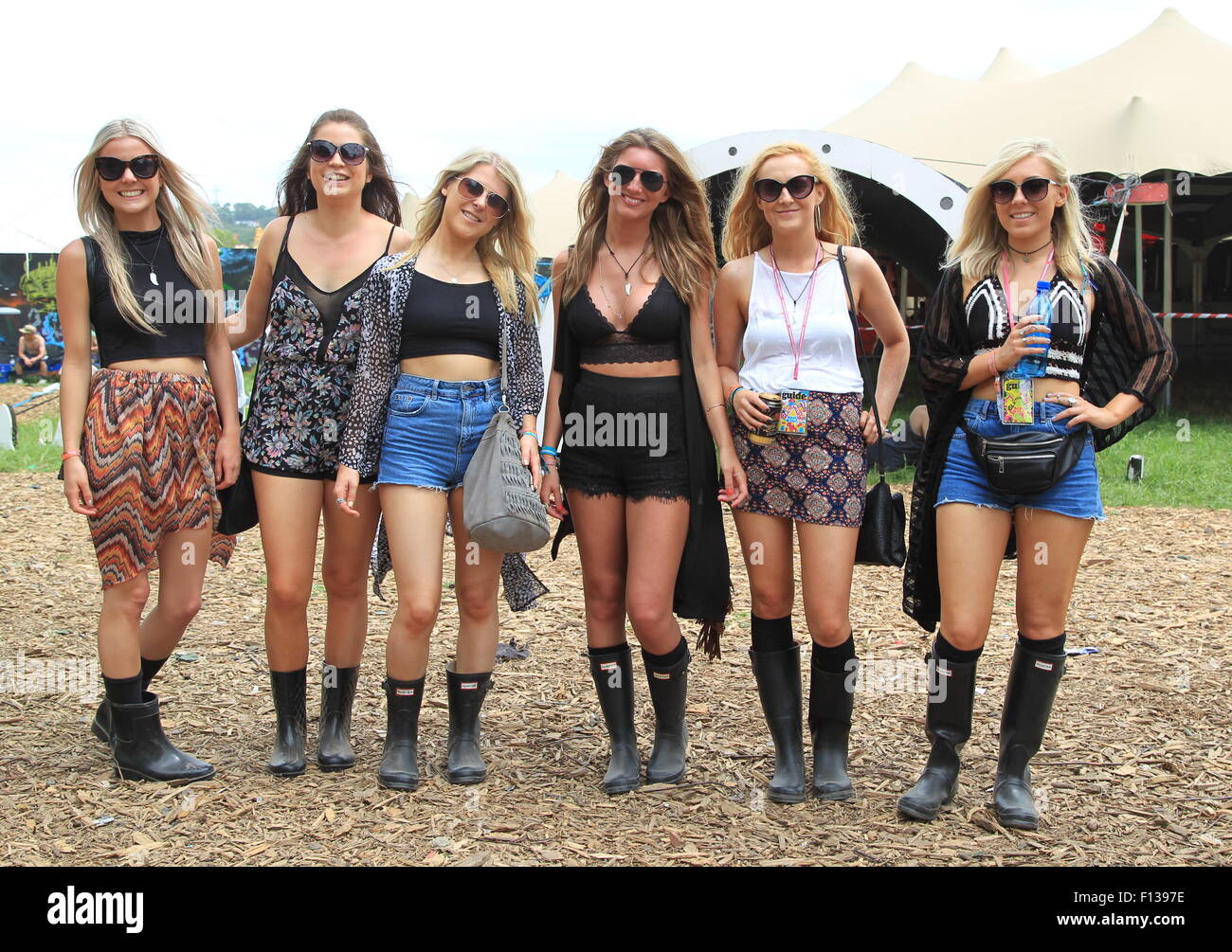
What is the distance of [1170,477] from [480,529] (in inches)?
331

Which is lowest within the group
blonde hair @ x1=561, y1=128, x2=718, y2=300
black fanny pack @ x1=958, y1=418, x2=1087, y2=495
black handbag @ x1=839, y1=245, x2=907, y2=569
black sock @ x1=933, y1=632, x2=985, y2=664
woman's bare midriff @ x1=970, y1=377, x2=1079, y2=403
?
black sock @ x1=933, y1=632, x2=985, y2=664

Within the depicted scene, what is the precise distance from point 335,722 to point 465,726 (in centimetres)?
47

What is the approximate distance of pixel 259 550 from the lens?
7992 millimetres

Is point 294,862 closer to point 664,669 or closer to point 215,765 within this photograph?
point 215,765

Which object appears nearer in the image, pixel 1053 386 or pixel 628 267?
pixel 1053 386

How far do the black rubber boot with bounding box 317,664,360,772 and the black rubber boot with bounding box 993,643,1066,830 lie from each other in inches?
85.9

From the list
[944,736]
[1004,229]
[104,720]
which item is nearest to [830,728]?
[944,736]

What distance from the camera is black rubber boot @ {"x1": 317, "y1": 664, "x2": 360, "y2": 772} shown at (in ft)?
13.1

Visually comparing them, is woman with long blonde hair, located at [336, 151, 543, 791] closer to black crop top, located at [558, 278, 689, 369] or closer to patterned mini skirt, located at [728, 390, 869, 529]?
black crop top, located at [558, 278, 689, 369]

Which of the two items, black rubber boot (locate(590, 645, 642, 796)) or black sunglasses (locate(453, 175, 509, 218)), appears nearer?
black sunglasses (locate(453, 175, 509, 218))

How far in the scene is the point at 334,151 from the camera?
147 inches

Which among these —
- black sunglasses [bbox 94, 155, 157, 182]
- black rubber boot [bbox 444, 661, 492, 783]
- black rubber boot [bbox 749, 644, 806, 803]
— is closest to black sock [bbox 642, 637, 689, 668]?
black rubber boot [bbox 749, 644, 806, 803]

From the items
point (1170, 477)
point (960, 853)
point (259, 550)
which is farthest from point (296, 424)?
point (1170, 477)

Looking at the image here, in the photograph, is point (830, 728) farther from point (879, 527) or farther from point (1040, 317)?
point (1040, 317)
